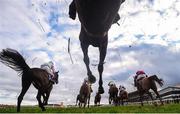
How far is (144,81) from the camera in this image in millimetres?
19969

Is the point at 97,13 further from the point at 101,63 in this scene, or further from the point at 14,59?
the point at 14,59

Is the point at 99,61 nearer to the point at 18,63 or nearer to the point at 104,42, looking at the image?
the point at 104,42

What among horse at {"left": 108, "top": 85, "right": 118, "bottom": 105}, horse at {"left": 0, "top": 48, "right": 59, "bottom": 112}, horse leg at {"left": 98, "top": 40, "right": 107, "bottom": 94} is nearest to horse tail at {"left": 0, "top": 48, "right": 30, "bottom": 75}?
horse at {"left": 0, "top": 48, "right": 59, "bottom": 112}

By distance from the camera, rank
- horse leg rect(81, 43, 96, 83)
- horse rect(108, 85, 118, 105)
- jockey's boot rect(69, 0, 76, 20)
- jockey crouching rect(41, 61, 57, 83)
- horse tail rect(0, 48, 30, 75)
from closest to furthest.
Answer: jockey's boot rect(69, 0, 76, 20) < horse leg rect(81, 43, 96, 83) < horse tail rect(0, 48, 30, 75) < jockey crouching rect(41, 61, 57, 83) < horse rect(108, 85, 118, 105)

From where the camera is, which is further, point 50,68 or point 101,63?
point 50,68

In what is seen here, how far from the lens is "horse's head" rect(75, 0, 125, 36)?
226 cm

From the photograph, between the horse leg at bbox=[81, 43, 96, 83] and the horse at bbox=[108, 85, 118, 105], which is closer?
the horse leg at bbox=[81, 43, 96, 83]

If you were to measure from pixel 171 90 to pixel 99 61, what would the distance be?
104 feet

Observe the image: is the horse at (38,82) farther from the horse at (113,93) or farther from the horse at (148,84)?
the horse at (113,93)

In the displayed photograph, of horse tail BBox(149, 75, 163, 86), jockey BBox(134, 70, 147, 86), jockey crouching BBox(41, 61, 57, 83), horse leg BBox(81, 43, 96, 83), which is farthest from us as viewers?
jockey BBox(134, 70, 147, 86)

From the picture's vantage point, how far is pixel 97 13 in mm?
2365

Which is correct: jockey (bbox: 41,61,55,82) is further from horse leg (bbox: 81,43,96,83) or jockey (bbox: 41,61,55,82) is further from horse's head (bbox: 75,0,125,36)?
horse's head (bbox: 75,0,125,36)

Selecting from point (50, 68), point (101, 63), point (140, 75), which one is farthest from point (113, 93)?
point (101, 63)

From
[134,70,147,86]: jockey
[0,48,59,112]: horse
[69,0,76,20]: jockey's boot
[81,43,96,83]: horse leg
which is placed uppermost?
[134,70,147,86]: jockey
